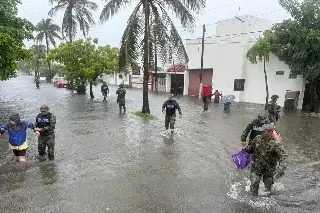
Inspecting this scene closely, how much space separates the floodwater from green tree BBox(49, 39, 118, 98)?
14103mm

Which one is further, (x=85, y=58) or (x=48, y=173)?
(x=85, y=58)

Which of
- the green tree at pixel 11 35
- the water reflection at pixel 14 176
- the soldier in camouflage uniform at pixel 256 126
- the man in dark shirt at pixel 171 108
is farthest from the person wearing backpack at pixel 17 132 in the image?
the man in dark shirt at pixel 171 108

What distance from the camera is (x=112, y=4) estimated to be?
1747 cm

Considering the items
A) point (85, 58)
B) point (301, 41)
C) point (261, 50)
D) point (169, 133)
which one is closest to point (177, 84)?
point (85, 58)

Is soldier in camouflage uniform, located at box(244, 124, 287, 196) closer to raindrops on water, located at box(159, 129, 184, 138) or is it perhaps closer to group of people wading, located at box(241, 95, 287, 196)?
group of people wading, located at box(241, 95, 287, 196)

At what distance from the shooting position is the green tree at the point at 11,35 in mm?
13078

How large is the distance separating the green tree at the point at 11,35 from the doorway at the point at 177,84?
20.0 m

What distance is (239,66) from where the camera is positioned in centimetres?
2789

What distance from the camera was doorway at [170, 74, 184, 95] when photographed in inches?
1439

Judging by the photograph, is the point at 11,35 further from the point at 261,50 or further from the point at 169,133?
the point at 261,50

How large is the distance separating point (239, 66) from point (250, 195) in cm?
2251

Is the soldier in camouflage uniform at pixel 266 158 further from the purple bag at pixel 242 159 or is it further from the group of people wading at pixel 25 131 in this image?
the group of people wading at pixel 25 131

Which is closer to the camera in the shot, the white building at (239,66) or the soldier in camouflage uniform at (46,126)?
the soldier in camouflage uniform at (46,126)

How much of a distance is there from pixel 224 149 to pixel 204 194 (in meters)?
4.23
